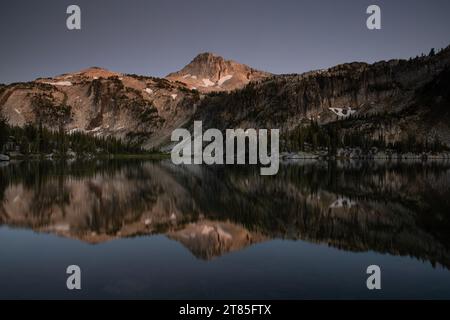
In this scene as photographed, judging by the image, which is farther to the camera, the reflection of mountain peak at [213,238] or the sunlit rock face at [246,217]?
the sunlit rock face at [246,217]

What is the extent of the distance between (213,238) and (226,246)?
1.97 metres

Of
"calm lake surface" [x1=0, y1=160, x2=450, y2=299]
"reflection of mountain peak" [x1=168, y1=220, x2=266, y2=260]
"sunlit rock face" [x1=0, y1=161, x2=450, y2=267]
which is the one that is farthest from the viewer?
"sunlit rock face" [x1=0, y1=161, x2=450, y2=267]

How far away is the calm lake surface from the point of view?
15.3 meters

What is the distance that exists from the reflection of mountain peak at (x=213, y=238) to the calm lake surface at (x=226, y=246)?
0.26 ft

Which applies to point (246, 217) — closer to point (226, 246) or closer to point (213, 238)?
point (213, 238)

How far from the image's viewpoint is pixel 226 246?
22234mm

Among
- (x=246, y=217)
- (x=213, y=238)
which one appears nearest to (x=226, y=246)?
(x=213, y=238)

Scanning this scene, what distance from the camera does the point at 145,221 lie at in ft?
97.5

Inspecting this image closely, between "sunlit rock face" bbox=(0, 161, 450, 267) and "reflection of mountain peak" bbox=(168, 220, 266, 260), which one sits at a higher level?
"sunlit rock face" bbox=(0, 161, 450, 267)

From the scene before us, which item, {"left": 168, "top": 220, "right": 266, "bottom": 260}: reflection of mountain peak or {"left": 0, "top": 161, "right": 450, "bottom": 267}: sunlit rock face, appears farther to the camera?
{"left": 0, "top": 161, "right": 450, "bottom": 267}: sunlit rock face

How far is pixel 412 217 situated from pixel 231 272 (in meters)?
17.4

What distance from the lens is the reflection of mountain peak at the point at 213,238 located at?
21444 mm

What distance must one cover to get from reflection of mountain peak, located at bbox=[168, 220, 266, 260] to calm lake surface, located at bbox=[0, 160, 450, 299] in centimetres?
8
